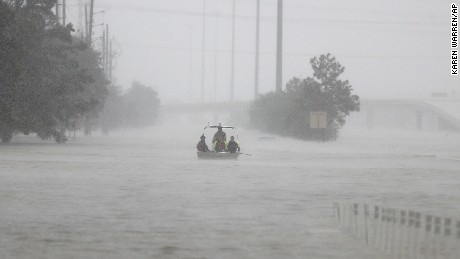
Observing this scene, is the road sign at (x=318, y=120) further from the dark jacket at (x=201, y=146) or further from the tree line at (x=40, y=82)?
the dark jacket at (x=201, y=146)

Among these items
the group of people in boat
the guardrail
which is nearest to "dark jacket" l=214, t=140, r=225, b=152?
the group of people in boat

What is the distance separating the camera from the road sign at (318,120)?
2282 inches

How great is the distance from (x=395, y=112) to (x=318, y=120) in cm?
9232

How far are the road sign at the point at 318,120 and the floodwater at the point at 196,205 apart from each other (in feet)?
86.5

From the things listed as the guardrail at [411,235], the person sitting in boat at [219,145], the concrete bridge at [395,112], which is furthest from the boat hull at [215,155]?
the concrete bridge at [395,112]

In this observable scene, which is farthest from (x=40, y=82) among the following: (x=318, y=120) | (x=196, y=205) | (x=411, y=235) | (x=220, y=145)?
(x=411, y=235)

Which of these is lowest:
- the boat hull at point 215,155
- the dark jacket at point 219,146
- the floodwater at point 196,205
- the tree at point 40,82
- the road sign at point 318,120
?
the floodwater at point 196,205

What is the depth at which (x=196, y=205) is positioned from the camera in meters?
16.8

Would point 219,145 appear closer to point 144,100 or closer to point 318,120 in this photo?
point 318,120

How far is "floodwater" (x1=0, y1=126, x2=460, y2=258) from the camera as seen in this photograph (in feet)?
37.1

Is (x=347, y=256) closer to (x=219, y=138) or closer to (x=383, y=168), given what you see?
(x=383, y=168)

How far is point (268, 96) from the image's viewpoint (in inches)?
3223

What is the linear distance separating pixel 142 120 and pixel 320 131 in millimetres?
64267

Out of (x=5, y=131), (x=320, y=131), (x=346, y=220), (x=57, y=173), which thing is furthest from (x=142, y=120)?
(x=346, y=220)
